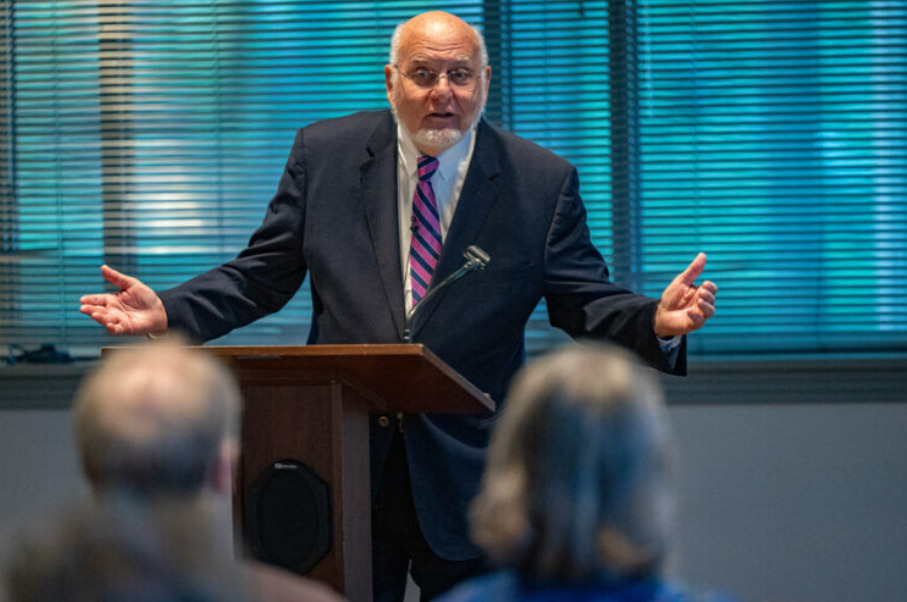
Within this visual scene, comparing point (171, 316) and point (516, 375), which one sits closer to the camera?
point (171, 316)

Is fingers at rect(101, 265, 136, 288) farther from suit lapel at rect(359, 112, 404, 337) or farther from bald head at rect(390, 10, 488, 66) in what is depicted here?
bald head at rect(390, 10, 488, 66)

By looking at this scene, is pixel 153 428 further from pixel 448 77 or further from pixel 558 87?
pixel 558 87

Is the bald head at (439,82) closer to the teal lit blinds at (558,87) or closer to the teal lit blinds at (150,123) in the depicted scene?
the teal lit blinds at (558,87)

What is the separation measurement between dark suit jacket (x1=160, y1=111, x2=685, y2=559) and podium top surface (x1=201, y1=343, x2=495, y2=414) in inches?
12.4

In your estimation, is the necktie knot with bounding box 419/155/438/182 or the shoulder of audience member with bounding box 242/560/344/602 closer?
the shoulder of audience member with bounding box 242/560/344/602

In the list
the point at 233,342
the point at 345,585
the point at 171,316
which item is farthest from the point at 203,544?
the point at 233,342

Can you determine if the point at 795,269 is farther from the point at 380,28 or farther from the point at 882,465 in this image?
the point at 380,28

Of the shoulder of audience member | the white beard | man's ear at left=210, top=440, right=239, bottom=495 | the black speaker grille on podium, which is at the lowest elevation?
the black speaker grille on podium

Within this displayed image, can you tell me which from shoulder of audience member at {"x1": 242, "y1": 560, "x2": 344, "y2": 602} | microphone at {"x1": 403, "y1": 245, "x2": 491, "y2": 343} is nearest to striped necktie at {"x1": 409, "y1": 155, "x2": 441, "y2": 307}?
microphone at {"x1": 403, "y1": 245, "x2": 491, "y2": 343}

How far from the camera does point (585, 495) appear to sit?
1132 millimetres

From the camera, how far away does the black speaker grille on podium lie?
186cm

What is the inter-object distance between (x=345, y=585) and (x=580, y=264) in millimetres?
1100

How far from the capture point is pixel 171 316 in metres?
2.41

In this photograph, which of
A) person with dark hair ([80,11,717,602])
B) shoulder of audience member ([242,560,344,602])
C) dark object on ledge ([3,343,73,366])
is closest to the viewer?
shoulder of audience member ([242,560,344,602])
